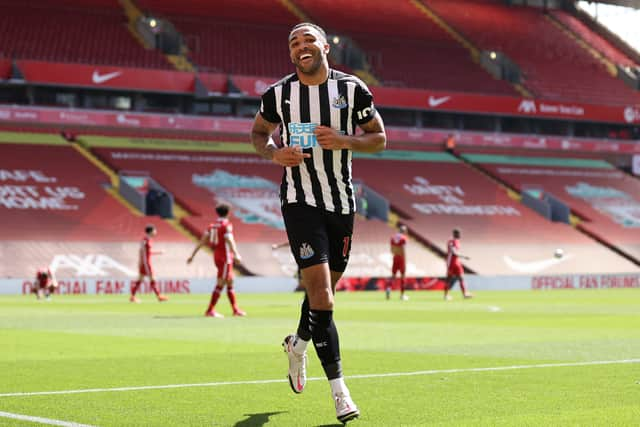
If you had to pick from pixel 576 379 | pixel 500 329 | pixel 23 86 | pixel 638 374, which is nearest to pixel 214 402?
pixel 576 379

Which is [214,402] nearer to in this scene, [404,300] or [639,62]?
[404,300]

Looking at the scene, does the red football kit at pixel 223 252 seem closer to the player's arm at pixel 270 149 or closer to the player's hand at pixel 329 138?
the player's arm at pixel 270 149

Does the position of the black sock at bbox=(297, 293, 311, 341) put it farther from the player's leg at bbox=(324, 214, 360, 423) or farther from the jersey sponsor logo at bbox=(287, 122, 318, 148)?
the jersey sponsor logo at bbox=(287, 122, 318, 148)

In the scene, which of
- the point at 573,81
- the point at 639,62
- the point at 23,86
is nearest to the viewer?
the point at 23,86

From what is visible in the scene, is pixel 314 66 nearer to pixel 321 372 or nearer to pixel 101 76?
pixel 321 372

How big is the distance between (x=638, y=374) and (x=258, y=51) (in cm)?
4584

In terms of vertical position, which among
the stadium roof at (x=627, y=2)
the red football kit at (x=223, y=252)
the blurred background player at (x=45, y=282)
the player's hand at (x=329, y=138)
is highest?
the stadium roof at (x=627, y=2)

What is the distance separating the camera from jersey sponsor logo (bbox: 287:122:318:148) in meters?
7.62

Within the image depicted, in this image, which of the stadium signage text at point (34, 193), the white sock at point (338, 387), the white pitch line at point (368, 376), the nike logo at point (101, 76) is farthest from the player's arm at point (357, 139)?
the nike logo at point (101, 76)

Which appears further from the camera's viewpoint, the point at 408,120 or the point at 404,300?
the point at 408,120

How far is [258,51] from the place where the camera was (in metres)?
54.5

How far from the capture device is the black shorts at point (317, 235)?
24.4 ft

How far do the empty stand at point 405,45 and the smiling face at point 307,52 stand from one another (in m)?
48.9

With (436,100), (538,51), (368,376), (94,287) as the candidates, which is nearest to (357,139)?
(368,376)
